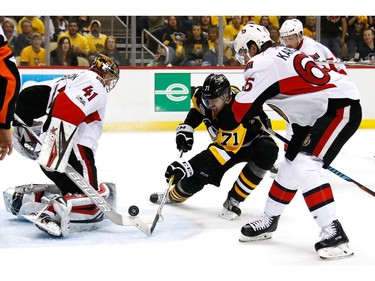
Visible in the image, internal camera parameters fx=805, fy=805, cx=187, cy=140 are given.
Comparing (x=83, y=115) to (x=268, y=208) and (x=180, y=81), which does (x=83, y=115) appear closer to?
(x=268, y=208)

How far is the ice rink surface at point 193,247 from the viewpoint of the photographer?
3029mm

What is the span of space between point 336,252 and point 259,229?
1.38 ft

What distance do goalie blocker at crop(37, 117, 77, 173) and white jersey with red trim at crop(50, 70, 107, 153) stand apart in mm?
32

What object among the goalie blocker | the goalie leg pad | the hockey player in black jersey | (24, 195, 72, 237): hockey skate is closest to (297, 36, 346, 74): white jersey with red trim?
the hockey player in black jersey

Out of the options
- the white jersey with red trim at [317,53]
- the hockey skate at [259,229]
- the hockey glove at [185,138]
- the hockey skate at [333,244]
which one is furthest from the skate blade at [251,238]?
the white jersey with red trim at [317,53]

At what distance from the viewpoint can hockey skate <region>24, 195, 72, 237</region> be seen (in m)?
3.48

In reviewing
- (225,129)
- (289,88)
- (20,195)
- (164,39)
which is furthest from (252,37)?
(164,39)

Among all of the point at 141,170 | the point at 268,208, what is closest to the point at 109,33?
the point at 141,170

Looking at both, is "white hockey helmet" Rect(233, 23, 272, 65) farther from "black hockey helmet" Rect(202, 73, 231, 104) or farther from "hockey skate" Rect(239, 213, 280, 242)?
"hockey skate" Rect(239, 213, 280, 242)

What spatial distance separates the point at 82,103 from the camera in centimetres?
356

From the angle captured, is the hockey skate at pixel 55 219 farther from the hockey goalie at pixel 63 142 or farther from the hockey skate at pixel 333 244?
the hockey skate at pixel 333 244

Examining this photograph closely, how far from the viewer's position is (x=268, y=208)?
3.56 m

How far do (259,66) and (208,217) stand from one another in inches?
44.2

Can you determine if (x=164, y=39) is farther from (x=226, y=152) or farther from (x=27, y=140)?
(x=27, y=140)
